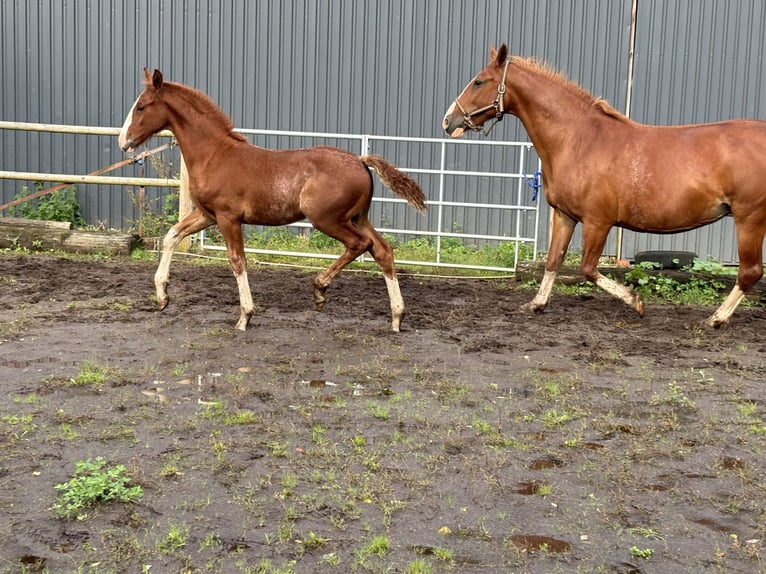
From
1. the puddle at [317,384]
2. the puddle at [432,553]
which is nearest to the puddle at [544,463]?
the puddle at [432,553]

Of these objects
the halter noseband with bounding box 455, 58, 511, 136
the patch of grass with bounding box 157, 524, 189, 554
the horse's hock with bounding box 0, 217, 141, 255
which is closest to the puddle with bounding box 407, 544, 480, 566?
the patch of grass with bounding box 157, 524, 189, 554

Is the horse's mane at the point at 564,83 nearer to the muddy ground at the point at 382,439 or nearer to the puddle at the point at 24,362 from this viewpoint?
the muddy ground at the point at 382,439

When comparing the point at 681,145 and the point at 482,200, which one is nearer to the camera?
the point at 681,145

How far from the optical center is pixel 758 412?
493 cm

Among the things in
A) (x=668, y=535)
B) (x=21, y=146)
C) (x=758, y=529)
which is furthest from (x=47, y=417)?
(x=21, y=146)

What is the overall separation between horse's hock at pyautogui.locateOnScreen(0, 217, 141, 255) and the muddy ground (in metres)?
2.75

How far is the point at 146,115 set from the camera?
23.3 feet

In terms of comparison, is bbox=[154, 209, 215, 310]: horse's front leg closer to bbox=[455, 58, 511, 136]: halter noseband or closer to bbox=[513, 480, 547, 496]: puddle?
bbox=[455, 58, 511, 136]: halter noseband

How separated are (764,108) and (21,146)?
10.7m

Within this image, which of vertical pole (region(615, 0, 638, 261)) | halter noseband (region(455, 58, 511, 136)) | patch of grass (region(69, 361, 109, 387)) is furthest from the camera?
vertical pole (region(615, 0, 638, 261))

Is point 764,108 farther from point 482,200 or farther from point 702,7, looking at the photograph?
point 482,200

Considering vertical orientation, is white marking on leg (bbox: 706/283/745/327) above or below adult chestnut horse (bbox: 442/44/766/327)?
below

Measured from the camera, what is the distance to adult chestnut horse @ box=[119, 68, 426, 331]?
22.6ft

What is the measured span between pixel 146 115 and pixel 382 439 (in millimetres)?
4063
